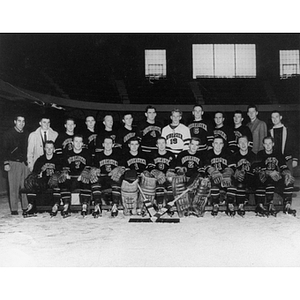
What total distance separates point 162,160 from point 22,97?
1.97m

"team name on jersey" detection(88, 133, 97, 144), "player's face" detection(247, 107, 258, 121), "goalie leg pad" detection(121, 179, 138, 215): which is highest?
"player's face" detection(247, 107, 258, 121)

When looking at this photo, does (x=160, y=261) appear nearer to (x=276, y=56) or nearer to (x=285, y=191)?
(x=285, y=191)

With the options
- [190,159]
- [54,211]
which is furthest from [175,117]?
[54,211]

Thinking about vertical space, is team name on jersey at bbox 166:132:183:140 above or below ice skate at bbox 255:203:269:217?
above

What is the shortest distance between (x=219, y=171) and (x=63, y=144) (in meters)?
2.04

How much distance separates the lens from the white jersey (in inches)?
187

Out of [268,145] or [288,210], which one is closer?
[288,210]

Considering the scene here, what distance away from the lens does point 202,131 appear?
15.8 ft

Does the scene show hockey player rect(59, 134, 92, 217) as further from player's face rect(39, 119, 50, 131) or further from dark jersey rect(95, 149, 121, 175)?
player's face rect(39, 119, 50, 131)

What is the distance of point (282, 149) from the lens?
4.61 meters

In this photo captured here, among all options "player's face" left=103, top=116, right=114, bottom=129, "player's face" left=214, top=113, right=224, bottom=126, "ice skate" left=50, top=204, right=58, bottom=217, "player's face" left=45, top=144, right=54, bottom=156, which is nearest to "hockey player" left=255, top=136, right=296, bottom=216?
"player's face" left=214, top=113, right=224, bottom=126

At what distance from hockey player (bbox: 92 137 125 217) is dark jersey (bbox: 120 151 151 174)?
79mm

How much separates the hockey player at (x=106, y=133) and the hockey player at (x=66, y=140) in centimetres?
35

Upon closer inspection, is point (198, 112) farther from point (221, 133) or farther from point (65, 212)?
point (65, 212)
